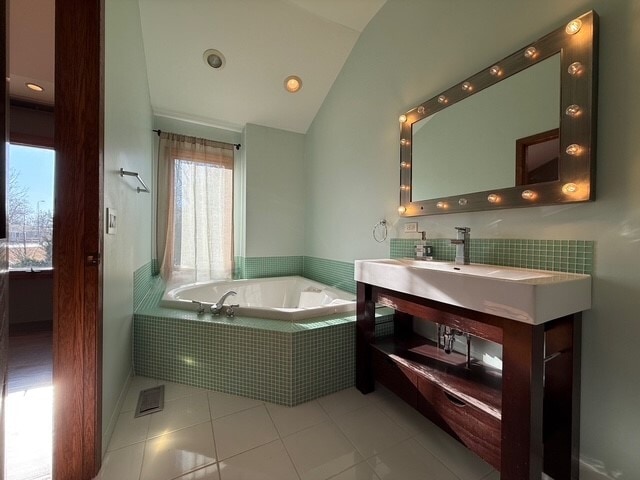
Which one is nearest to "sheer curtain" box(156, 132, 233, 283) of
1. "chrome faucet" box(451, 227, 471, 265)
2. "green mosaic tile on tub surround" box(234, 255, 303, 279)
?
"green mosaic tile on tub surround" box(234, 255, 303, 279)

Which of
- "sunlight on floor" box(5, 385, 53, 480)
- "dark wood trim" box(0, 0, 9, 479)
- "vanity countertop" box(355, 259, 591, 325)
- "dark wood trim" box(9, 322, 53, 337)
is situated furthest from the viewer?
"dark wood trim" box(9, 322, 53, 337)

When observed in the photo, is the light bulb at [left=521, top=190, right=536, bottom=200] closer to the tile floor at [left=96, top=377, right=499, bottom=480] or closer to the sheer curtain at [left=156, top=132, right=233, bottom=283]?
the tile floor at [left=96, top=377, right=499, bottom=480]

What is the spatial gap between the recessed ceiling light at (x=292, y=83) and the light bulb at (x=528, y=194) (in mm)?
2297

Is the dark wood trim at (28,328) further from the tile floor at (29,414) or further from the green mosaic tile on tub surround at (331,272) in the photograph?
the green mosaic tile on tub surround at (331,272)

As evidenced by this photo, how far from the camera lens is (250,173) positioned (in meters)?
3.06

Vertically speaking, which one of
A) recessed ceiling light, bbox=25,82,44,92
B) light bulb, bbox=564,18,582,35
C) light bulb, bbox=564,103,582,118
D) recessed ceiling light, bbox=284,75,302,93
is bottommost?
light bulb, bbox=564,103,582,118

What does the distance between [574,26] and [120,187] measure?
2.23 m

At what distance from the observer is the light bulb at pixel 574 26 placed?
3.42 feet

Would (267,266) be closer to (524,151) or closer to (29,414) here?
(29,414)

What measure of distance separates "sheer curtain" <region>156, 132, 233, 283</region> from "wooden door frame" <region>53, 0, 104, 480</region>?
1866mm

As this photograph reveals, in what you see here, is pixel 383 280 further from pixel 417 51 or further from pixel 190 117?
pixel 190 117

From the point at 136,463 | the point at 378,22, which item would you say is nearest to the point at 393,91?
the point at 378,22

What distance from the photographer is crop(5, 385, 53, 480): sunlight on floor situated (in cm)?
113

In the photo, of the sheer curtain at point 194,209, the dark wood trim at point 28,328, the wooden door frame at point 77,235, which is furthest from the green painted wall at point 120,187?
the dark wood trim at point 28,328
